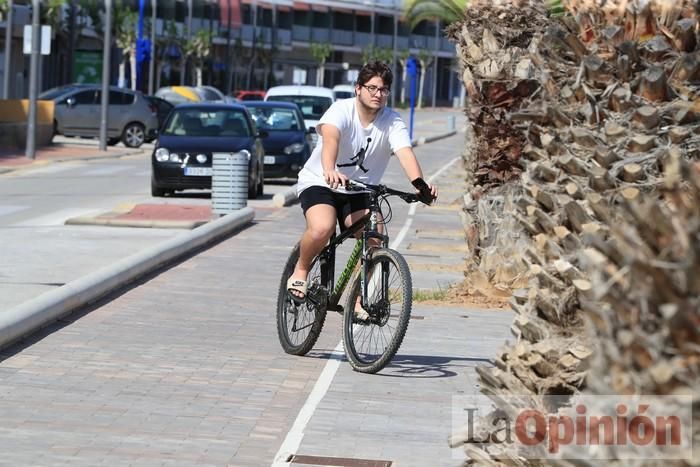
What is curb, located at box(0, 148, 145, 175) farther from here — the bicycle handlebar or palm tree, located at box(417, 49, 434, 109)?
palm tree, located at box(417, 49, 434, 109)

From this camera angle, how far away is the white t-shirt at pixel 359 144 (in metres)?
8.95

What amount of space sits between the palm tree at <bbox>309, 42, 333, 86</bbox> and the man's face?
112m

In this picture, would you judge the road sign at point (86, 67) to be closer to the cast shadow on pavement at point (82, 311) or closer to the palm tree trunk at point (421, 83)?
the cast shadow on pavement at point (82, 311)

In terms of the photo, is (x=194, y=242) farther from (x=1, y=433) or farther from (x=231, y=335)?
(x=1, y=433)

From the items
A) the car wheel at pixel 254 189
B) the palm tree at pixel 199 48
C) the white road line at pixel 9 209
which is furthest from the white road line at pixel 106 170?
the palm tree at pixel 199 48

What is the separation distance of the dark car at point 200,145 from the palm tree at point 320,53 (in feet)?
308

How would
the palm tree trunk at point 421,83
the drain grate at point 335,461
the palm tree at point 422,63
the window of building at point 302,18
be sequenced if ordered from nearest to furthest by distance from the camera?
the drain grate at point 335,461 < the window of building at point 302,18 < the palm tree trunk at point 421,83 < the palm tree at point 422,63

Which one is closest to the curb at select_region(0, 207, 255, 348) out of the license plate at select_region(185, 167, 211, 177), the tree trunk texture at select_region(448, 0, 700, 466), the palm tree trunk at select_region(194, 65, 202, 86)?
the tree trunk texture at select_region(448, 0, 700, 466)

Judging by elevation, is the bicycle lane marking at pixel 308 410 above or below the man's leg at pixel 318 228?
below

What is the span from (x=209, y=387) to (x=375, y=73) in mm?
2101

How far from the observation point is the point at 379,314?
8.80 metres

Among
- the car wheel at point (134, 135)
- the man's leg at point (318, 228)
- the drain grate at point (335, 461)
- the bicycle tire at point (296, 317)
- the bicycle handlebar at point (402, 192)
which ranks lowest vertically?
the car wheel at point (134, 135)

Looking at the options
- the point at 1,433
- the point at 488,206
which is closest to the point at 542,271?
the point at 1,433

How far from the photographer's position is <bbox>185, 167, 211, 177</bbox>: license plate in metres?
24.8
